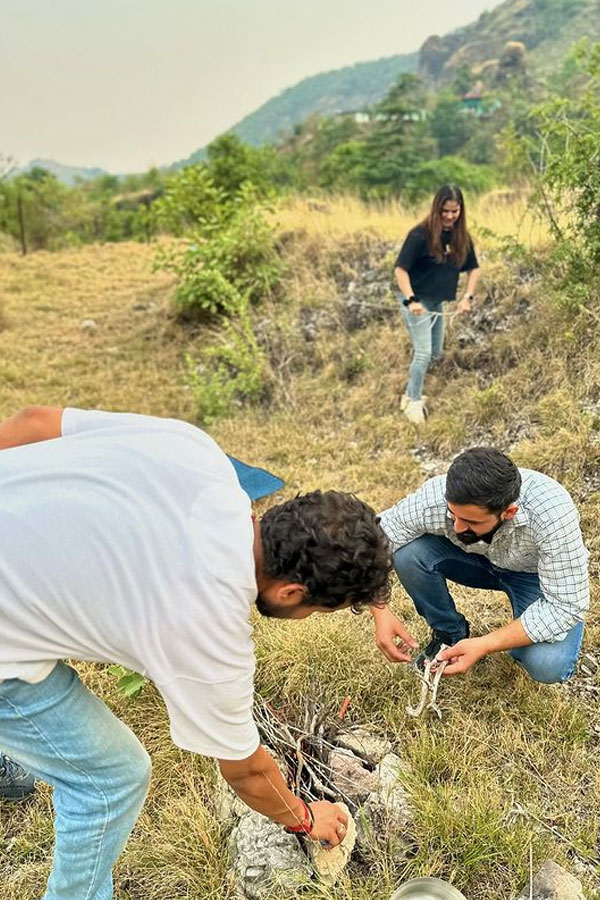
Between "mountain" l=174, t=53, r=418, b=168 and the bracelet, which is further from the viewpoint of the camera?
"mountain" l=174, t=53, r=418, b=168

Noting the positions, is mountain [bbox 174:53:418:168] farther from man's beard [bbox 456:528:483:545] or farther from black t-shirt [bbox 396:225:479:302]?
man's beard [bbox 456:528:483:545]

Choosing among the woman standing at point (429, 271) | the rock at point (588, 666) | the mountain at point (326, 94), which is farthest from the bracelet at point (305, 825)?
the mountain at point (326, 94)

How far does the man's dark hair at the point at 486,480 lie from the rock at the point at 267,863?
103 cm

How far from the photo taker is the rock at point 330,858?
5.26ft

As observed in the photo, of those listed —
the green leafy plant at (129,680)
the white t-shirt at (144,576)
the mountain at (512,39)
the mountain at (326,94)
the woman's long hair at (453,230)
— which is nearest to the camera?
the white t-shirt at (144,576)

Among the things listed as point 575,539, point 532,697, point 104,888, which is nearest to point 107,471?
point 104,888

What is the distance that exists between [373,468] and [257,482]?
71 cm

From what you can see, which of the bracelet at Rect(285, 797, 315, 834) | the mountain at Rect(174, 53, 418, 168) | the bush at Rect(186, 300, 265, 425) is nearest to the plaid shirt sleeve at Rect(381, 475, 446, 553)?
the bracelet at Rect(285, 797, 315, 834)

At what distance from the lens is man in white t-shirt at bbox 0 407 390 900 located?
1.07 m

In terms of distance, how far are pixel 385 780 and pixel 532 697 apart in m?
0.60

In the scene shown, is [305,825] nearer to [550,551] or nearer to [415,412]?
[550,551]

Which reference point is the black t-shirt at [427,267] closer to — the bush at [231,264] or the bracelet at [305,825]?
the bush at [231,264]

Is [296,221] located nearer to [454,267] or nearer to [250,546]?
[454,267]

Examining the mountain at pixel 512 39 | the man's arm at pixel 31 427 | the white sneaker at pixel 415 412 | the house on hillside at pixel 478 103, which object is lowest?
the white sneaker at pixel 415 412
